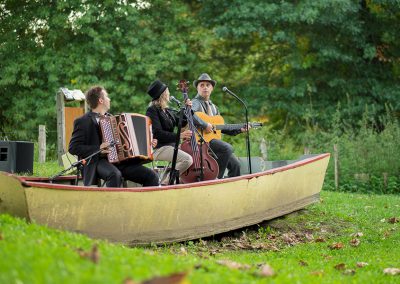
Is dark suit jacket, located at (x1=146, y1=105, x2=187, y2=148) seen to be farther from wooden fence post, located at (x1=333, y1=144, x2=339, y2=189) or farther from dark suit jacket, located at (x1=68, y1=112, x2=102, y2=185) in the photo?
wooden fence post, located at (x1=333, y1=144, x2=339, y2=189)

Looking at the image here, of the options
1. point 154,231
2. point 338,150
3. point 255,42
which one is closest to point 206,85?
point 154,231

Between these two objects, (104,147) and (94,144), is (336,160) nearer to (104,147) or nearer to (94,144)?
(94,144)

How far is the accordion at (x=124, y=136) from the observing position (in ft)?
29.7

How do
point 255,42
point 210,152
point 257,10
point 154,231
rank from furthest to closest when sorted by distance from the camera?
point 255,42 → point 257,10 → point 210,152 → point 154,231

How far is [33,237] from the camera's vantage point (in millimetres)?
6266

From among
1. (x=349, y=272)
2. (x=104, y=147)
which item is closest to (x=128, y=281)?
(x=349, y=272)

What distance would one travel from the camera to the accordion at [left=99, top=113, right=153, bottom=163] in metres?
9.04

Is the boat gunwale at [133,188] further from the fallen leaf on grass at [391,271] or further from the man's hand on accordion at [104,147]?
the fallen leaf on grass at [391,271]

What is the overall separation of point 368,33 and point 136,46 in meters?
7.27

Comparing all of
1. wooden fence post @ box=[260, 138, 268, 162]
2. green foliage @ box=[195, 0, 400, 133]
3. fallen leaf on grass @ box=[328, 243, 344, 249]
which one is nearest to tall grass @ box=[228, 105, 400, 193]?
wooden fence post @ box=[260, 138, 268, 162]

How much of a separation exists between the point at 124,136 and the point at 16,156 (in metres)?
5.35

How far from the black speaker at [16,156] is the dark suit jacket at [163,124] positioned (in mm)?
4214

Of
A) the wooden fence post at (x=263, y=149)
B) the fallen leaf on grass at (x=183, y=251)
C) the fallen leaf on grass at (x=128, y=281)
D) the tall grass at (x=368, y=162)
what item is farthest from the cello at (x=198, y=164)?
the wooden fence post at (x=263, y=149)

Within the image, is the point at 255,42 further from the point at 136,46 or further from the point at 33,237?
the point at 33,237
